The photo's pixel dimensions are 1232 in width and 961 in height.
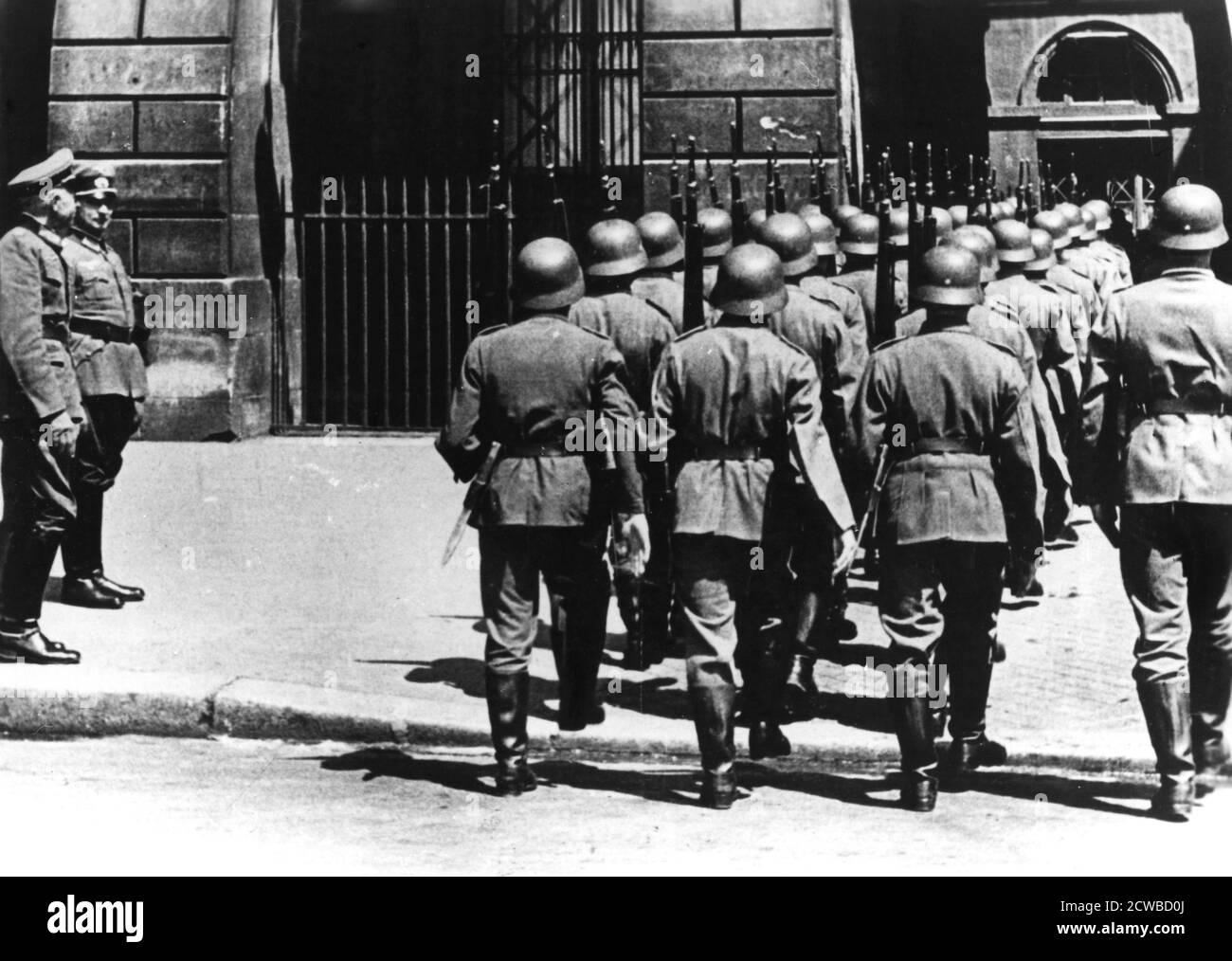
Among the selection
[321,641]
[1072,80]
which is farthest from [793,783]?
[1072,80]

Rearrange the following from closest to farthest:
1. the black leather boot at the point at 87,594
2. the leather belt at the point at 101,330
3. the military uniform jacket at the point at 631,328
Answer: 1. the military uniform jacket at the point at 631,328
2. the leather belt at the point at 101,330
3. the black leather boot at the point at 87,594

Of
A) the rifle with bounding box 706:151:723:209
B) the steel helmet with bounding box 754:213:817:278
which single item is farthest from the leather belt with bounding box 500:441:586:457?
the rifle with bounding box 706:151:723:209

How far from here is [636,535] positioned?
22.0ft

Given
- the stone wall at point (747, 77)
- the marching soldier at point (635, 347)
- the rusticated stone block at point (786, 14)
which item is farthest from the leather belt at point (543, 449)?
the rusticated stone block at point (786, 14)

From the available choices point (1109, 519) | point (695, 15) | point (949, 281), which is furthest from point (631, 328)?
point (695, 15)

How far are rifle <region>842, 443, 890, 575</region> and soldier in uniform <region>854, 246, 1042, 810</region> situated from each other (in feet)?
0.07

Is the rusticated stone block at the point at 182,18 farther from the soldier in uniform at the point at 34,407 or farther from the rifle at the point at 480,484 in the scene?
the rifle at the point at 480,484

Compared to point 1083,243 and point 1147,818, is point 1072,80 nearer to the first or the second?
point 1083,243

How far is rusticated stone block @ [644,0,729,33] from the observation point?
13945 millimetres

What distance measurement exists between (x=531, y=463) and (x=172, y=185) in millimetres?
8177

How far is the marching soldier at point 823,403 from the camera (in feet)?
25.3

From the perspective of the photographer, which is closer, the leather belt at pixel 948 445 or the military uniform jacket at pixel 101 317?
the leather belt at pixel 948 445

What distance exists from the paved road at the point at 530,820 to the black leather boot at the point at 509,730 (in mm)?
76

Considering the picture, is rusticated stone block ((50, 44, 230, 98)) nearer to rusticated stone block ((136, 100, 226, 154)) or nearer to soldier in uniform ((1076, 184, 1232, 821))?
rusticated stone block ((136, 100, 226, 154))
